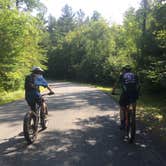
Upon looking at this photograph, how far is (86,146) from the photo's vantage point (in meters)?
8.22

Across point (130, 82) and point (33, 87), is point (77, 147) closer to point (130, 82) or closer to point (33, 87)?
point (33, 87)

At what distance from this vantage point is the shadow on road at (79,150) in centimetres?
688

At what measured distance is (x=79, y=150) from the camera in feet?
25.7

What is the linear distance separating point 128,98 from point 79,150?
6.75 ft

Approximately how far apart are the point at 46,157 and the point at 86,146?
132 centimetres

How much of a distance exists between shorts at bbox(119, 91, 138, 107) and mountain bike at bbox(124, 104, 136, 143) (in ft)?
0.42

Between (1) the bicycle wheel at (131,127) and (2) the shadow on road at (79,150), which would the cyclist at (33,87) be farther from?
(1) the bicycle wheel at (131,127)

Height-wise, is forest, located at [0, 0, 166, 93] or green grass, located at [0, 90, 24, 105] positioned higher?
forest, located at [0, 0, 166, 93]

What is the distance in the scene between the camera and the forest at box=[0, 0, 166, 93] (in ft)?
68.6

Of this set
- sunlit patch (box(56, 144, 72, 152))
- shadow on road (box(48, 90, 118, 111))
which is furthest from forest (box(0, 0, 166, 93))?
sunlit patch (box(56, 144, 72, 152))

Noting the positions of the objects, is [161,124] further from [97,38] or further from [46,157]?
[97,38]

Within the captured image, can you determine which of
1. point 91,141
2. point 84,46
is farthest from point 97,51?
point 91,141

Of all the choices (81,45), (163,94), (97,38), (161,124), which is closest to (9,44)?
(163,94)

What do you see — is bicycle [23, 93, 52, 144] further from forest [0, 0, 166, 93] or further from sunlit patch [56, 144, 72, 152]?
forest [0, 0, 166, 93]
